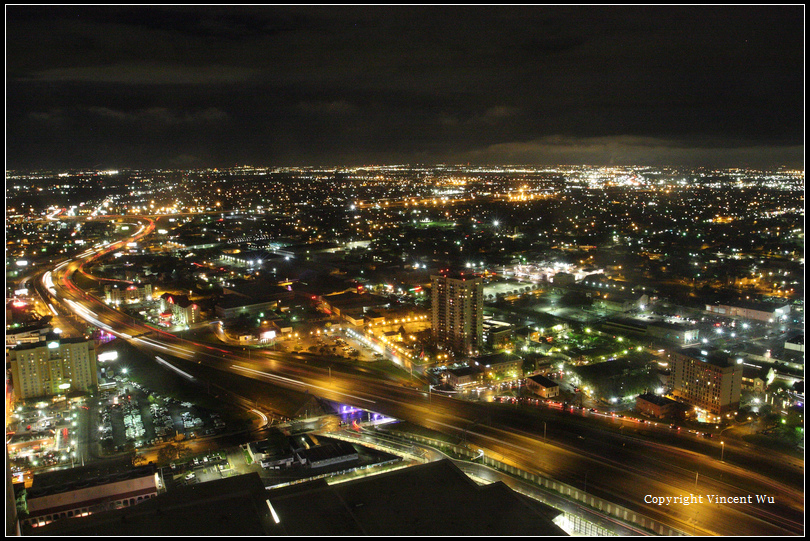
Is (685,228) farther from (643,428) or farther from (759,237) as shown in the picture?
(643,428)

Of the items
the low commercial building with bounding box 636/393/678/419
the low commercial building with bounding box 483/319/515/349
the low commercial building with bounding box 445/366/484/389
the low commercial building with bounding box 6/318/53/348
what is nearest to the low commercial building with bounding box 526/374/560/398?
the low commercial building with bounding box 445/366/484/389

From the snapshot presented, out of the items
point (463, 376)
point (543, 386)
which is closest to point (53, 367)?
point (463, 376)

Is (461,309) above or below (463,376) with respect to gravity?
above

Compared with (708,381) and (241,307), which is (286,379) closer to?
(241,307)

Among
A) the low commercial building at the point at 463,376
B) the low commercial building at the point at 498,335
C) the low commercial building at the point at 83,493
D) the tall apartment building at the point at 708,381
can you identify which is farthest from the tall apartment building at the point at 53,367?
the tall apartment building at the point at 708,381

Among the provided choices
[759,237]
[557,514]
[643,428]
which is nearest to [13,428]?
[557,514]

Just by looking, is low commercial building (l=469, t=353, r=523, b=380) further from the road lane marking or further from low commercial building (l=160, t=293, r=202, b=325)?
low commercial building (l=160, t=293, r=202, b=325)
